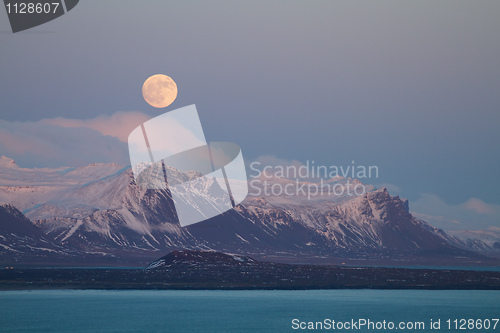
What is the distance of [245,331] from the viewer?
117125mm

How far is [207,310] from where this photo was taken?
479 feet

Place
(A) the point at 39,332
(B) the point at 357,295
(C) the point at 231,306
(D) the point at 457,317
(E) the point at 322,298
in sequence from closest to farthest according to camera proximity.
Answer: (A) the point at 39,332 < (D) the point at 457,317 < (C) the point at 231,306 < (E) the point at 322,298 < (B) the point at 357,295

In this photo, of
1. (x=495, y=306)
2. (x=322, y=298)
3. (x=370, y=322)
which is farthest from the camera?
(x=322, y=298)

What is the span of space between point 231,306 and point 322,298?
111ft

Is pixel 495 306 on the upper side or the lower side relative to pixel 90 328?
lower

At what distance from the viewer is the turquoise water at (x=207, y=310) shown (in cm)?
12062

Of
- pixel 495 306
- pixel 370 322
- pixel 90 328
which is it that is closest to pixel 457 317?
pixel 370 322

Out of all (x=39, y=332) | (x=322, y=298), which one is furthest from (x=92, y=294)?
(x=39, y=332)

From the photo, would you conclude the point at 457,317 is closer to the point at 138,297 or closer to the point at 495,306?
the point at 495,306

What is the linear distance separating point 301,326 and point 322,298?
57263mm

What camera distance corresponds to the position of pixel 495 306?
555ft

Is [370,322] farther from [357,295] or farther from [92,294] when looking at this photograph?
[92,294]

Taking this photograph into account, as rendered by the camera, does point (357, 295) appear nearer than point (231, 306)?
No

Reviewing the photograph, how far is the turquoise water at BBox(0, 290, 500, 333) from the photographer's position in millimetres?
120625
